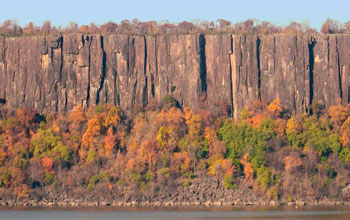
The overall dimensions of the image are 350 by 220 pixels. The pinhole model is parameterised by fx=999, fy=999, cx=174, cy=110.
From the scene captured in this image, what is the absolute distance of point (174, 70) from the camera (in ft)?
340

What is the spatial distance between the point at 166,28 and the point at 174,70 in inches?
252

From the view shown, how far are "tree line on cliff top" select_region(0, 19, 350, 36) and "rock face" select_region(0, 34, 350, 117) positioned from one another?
10.9 ft

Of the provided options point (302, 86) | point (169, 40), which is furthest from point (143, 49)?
point (302, 86)

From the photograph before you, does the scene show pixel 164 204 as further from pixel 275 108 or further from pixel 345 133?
pixel 345 133

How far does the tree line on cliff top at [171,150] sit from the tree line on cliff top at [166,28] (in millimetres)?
10201

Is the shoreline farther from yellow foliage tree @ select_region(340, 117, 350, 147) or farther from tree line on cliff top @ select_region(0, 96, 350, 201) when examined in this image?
yellow foliage tree @ select_region(340, 117, 350, 147)

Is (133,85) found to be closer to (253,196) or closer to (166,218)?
(253,196)

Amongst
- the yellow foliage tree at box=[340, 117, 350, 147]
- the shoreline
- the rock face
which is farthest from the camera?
the rock face

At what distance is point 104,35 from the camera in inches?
4119

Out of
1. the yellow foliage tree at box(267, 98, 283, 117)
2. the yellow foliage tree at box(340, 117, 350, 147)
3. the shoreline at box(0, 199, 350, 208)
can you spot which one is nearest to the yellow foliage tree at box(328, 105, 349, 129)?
the yellow foliage tree at box(340, 117, 350, 147)

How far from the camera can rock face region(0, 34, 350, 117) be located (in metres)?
102

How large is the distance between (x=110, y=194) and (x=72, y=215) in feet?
41.2

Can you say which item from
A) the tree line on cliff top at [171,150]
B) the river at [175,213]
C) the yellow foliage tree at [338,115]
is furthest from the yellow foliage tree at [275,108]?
the river at [175,213]

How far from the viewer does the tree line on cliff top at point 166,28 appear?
107062mm
